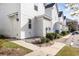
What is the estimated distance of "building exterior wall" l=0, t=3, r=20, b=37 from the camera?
12.1ft

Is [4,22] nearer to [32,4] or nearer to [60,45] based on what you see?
[32,4]

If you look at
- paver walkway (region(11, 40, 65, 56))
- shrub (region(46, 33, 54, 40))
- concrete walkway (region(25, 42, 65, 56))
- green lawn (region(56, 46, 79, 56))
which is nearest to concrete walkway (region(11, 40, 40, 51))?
paver walkway (region(11, 40, 65, 56))

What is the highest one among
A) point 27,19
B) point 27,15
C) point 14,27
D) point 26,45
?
point 27,15

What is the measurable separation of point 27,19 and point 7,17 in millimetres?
523

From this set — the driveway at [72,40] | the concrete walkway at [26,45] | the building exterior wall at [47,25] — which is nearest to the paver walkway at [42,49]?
the concrete walkway at [26,45]

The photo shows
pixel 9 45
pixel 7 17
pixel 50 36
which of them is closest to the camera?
pixel 9 45

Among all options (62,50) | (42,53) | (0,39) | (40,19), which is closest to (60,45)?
(62,50)

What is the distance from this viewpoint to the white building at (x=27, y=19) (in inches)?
146

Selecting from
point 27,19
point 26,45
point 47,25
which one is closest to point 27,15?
→ point 27,19

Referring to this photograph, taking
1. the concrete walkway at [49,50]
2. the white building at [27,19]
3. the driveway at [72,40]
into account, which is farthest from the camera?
the driveway at [72,40]

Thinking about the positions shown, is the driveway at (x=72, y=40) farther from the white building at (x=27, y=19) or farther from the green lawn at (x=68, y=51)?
the white building at (x=27, y=19)

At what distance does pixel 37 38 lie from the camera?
3799 mm

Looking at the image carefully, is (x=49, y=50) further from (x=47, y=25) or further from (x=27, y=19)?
(x=27, y=19)

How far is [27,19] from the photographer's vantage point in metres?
3.84
